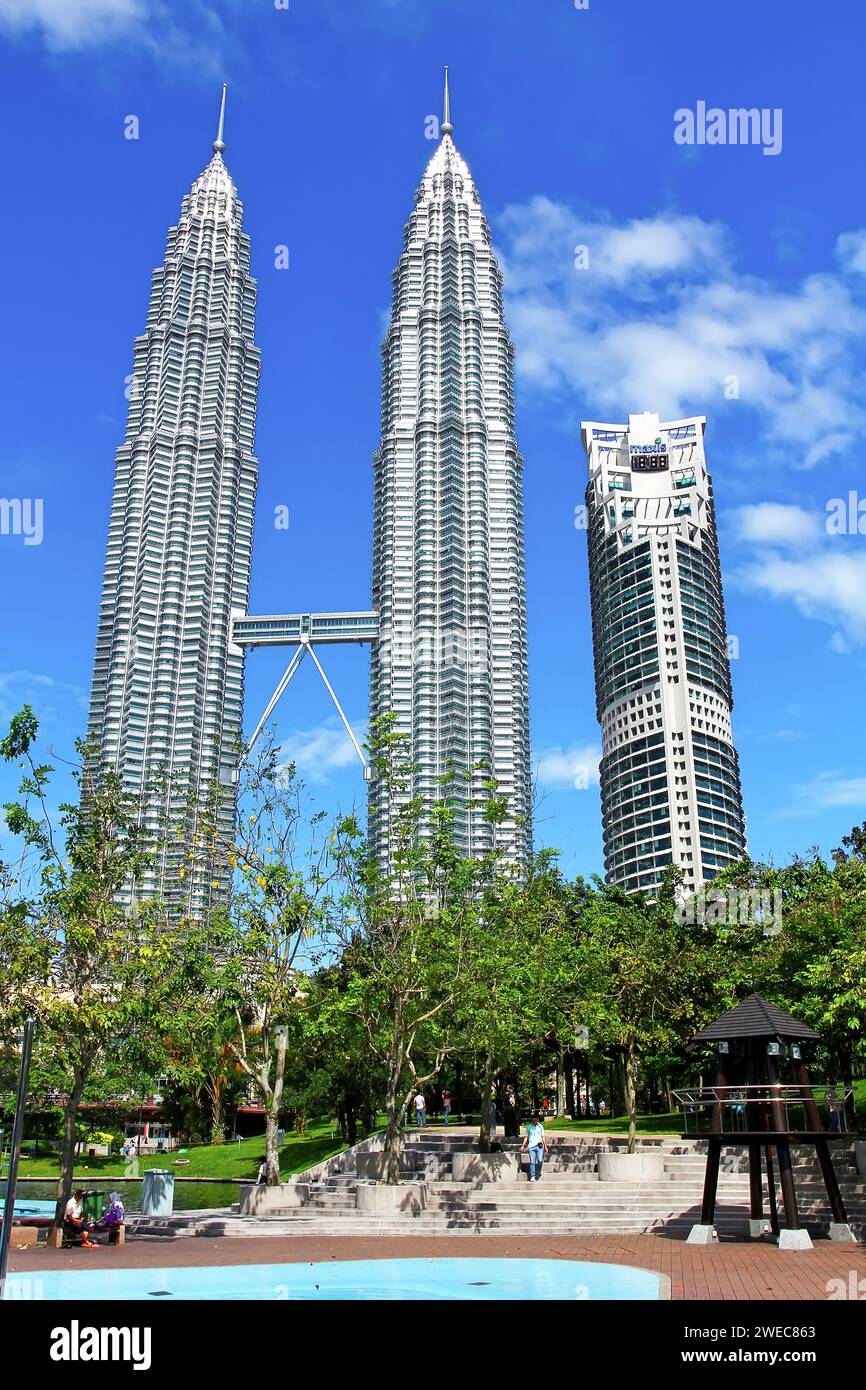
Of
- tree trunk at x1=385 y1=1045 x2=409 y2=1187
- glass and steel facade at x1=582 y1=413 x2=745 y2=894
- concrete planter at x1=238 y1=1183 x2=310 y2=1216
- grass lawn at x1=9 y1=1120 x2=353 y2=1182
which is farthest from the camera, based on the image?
glass and steel facade at x1=582 y1=413 x2=745 y2=894

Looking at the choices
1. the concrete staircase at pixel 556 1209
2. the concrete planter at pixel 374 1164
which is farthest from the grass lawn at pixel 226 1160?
the concrete staircase at pixel 556 1209

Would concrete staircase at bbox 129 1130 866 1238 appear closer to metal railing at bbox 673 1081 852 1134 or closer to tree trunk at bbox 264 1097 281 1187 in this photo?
tree trunk at bbox 264 1097 281 1187

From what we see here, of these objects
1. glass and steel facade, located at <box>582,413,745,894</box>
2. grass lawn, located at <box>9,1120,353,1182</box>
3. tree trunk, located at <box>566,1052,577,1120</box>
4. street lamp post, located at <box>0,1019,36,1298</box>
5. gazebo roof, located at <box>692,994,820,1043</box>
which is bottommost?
grass lawn, located at <box>9,1120,353,1182</box>

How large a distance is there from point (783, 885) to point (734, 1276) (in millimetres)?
35418

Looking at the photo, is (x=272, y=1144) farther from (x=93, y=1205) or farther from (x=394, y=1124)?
(x=93, y=1205)

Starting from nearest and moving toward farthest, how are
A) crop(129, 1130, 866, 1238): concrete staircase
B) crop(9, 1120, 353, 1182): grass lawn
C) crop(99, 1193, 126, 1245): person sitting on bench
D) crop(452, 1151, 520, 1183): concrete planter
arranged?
1. crop(99, 1193, 126, 1245): person sitting on bench
2. crop(129, 1130, 866, 1238): concrete staircase
3. crop(452, 1151, 520, 1183): concrete planter
4. crop(9, 1120, 353, 1182): grass lawn

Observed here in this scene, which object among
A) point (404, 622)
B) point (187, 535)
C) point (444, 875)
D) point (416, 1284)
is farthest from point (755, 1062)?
point (187, 535)

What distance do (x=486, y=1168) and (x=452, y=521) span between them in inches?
5379

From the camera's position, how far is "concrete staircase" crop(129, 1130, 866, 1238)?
2439 centimetres

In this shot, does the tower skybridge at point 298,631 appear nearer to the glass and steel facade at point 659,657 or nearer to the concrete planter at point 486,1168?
the glass and steel facade at point 659,657

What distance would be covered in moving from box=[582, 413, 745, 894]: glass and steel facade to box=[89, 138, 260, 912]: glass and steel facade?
194ft

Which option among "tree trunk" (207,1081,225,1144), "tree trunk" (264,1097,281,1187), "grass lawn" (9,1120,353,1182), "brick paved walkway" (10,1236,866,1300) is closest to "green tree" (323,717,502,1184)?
"tree trunk" (264,1097,281,1187)

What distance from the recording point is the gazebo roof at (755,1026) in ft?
72.8

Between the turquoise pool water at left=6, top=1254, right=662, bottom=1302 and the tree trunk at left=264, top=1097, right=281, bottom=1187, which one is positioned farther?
the tree trunk at left=264, top=1097, right=281, bottom=1187
